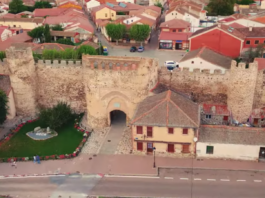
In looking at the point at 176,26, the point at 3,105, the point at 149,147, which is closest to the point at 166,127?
the point at 149,147

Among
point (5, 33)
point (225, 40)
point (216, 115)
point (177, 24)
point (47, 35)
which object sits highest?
point (225, 40)

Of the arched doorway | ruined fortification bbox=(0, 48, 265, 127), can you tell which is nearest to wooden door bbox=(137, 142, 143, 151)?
ruined fortification bbox=(0, 48, 265, 127)

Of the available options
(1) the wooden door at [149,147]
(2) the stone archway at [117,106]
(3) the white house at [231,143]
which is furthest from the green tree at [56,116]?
(3) the white house at [231,143]

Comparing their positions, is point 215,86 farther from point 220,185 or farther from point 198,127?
point 220,185

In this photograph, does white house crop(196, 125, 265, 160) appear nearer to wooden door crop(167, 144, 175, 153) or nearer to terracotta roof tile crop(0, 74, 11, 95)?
wooden door crop(167, 144, 175, 153)

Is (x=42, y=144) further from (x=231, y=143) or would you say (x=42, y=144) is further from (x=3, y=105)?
(x=231, y=143)

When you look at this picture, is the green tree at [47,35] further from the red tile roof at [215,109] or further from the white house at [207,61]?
the red tile roof at [215,109]
